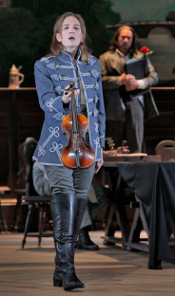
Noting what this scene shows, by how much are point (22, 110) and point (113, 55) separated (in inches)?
51.9

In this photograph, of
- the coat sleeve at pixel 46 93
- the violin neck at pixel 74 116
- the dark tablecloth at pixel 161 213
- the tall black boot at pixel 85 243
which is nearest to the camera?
the violin neck at pixel 74 116

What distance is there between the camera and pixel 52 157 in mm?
2443

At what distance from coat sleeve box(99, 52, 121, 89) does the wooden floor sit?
6.29ft

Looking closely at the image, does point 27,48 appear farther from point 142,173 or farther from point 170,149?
point 142,173

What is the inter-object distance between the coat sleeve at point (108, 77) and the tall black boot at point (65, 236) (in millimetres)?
3045

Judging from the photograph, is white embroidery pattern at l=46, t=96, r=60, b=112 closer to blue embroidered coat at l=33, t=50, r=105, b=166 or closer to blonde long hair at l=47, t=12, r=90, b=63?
blue embroidered coat at l=33, t=50, r=105, b=166

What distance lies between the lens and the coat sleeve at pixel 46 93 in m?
2.38

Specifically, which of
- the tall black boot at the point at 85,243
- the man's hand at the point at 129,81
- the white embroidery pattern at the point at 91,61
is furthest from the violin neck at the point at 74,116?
the man's hand at the point at 129,81

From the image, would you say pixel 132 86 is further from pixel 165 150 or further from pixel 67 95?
pixel 67 95

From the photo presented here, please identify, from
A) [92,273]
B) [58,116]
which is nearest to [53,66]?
[58,116]

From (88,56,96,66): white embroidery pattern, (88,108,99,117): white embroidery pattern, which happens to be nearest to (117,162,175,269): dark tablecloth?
(88,108,99,117): white embroidery pattern

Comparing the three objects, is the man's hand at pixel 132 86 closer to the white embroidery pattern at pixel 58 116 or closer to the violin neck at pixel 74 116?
the white embroidery pattern at pixel 58 116

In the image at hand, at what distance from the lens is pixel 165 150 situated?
6168 millimetres

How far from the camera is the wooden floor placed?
2393 millimetres
